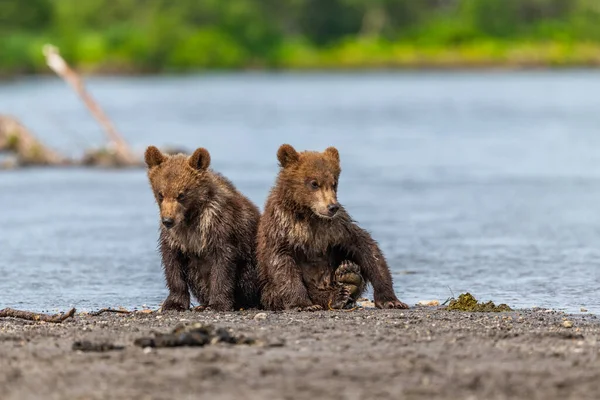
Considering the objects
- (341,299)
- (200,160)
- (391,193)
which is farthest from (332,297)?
(391,193)

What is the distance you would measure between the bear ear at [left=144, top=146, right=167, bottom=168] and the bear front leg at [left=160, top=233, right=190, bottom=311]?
601mm

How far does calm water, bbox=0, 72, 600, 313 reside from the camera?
13.2 meters

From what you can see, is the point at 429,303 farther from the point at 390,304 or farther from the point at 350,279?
the point at 350,279

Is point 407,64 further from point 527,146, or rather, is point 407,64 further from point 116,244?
point 116,244

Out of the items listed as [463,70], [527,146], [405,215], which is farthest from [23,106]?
[463,70]

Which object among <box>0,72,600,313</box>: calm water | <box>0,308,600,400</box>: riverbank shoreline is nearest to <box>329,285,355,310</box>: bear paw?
<box>0,308,600,400</box>: riverbank shoreline

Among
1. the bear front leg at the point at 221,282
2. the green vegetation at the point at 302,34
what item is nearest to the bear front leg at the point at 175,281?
the bear front leg at the point at 221,282

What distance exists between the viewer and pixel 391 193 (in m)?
23.3

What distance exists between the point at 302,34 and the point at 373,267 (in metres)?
106

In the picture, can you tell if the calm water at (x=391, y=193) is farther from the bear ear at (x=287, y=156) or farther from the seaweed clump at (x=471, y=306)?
the bear ear at (x=287, y=156)

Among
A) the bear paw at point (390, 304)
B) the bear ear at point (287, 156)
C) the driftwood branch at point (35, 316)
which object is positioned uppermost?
the bear ear at point (287, 156)

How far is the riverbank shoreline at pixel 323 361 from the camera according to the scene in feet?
22.3

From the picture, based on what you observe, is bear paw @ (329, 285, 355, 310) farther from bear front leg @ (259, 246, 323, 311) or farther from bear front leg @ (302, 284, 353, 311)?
bear front leg @ (259, 246, 323, 311)

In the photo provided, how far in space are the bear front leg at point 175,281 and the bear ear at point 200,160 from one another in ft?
2.11
